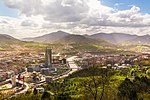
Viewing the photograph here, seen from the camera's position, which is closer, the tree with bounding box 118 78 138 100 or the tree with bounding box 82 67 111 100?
the tree with bounding box 82 67 111 100

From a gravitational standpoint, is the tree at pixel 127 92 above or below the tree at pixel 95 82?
below

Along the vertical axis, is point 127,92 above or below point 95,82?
below

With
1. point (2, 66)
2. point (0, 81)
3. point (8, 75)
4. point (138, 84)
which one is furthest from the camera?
point (2, 66)

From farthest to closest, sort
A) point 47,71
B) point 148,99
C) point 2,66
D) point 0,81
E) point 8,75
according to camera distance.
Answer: point 2,66, point 47,71, point 8,75, point 0,81, point 148,99

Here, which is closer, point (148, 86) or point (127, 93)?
point (127, 93)

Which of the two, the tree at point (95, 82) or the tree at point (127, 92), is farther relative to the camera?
the tree at point (127, 92)

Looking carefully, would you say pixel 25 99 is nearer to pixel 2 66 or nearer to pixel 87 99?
pixel 87 99

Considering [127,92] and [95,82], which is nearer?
[95,82]

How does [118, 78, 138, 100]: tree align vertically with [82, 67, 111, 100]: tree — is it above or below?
below

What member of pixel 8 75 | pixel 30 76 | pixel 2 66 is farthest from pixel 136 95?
pixel 2 66

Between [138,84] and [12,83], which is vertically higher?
[138,84]
